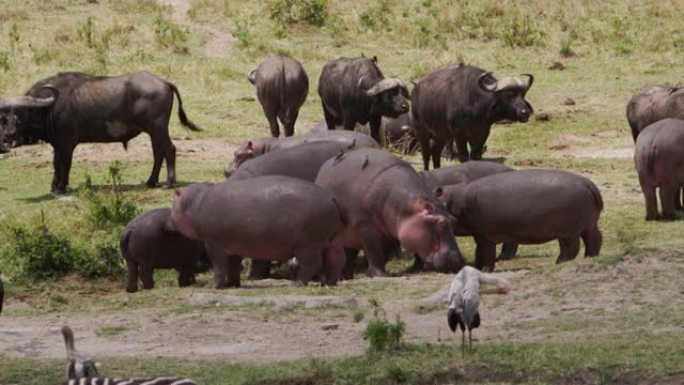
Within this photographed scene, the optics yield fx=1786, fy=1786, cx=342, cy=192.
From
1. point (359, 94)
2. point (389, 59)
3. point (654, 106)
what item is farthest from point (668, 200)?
point (389, 59)

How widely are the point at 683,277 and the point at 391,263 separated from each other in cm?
411

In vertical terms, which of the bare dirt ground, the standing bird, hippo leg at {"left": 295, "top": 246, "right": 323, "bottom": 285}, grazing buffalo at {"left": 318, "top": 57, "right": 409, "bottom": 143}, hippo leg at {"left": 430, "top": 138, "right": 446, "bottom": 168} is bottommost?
hippo leg at {"left": 430, "top": 138, "right": 446, "bottom": 168}

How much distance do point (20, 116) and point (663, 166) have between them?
785cm

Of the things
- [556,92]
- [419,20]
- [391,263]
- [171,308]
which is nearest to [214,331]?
[171,308]

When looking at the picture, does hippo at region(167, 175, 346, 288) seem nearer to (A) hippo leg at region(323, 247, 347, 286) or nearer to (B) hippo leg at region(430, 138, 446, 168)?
(A) hippo leg at region(323, 247, 347, 286)

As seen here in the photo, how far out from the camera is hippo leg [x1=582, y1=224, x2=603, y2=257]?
15227 millimetres

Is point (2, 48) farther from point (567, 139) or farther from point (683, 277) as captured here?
point (683, 277)

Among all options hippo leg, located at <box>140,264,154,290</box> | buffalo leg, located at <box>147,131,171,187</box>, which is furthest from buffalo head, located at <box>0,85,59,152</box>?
hippo leg, located at <box>140,264,154,290</box>

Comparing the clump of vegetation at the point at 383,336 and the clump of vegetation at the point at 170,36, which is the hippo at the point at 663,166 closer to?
the clump of vegetation at the point at 383,336

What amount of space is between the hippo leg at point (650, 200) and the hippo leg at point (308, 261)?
14.3ft

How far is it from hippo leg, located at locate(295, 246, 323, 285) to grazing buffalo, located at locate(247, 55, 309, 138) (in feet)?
31.3

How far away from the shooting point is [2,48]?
94.1 feet

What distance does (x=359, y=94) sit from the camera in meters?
23.3

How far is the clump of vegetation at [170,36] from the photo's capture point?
96.5 ft
